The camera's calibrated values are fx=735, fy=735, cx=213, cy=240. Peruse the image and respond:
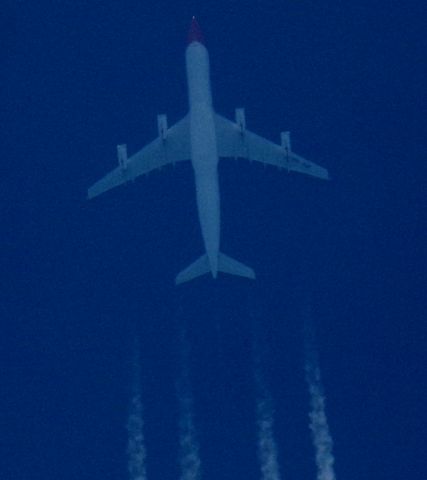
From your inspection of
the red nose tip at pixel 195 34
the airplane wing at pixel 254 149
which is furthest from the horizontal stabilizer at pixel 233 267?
the red nose tip at pixel 195 34

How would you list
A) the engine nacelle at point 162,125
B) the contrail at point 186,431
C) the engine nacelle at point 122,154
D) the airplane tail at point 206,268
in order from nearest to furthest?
the contrail at point 186,431 < the airplane tail at point 206,268 < the engine nacelle at point 122,154 < the engine nacelle at point 162,125

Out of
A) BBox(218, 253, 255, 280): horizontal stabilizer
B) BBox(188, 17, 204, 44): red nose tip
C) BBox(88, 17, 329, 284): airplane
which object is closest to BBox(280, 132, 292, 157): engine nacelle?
BBox(88, 17, 329, 284): airplane

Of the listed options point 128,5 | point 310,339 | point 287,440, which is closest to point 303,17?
point 128,5

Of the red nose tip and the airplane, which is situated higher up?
the red nose tip

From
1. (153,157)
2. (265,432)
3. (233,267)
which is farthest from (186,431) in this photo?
(153,157)

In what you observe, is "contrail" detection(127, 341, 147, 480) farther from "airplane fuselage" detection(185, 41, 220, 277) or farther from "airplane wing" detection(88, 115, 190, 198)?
"airplane wing" detection(88, 115, 190, 198)

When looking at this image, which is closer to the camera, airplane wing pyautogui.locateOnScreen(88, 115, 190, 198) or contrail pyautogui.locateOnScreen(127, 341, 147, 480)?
contrail pyautogui.locateOnScreen(127, 341, 147, 480)

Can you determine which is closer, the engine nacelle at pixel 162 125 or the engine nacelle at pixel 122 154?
the engine nacelle at pixel 122 154

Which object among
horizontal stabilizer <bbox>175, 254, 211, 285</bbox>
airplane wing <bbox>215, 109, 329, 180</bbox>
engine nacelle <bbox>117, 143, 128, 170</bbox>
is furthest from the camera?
airplane wing <bbox>215, 109, 329, 180</bbox>

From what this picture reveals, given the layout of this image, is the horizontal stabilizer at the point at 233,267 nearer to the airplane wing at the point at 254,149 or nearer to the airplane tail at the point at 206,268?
the airplane tail at the point at 206,268
